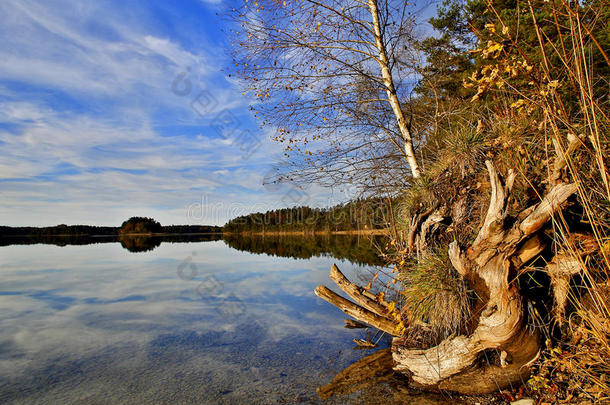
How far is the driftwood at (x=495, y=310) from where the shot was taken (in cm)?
303

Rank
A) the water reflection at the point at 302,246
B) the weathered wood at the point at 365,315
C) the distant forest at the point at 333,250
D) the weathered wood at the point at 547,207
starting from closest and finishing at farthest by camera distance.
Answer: the weathered wood at the point at 547,207 < the weathered wood at the point at 365,315 < the distant forest at the point at 333,250 < the water reflection at the point at 302,246

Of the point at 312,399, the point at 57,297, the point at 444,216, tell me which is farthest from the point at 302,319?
the point at 57,297

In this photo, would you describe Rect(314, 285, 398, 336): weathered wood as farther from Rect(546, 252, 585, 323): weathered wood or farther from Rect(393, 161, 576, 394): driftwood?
Rect(546, 252, 585, 323): weathered wood

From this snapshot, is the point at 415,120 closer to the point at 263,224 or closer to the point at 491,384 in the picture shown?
the point at 491,384

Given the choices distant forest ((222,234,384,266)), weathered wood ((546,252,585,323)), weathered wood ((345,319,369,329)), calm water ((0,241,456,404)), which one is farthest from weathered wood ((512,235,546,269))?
weathered wood ((345,319,369,329))

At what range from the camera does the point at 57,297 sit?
Result: 809 centimetres

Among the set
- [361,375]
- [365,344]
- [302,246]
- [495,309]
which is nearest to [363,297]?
[365,344]

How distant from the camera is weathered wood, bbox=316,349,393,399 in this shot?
358 cm

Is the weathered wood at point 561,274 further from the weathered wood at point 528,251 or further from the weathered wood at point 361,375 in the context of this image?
the weathered wood at point 361,375

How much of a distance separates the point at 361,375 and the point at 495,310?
5.61 feet

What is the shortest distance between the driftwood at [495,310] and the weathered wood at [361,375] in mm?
537

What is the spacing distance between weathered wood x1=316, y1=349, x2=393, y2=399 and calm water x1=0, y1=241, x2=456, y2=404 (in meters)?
0.11

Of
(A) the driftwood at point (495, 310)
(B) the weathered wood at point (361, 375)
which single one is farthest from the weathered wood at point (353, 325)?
(A) the driftwood at point (495, 310)

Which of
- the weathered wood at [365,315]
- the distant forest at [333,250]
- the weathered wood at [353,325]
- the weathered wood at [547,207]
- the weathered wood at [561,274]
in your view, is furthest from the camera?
the distant forest at [333,250]
